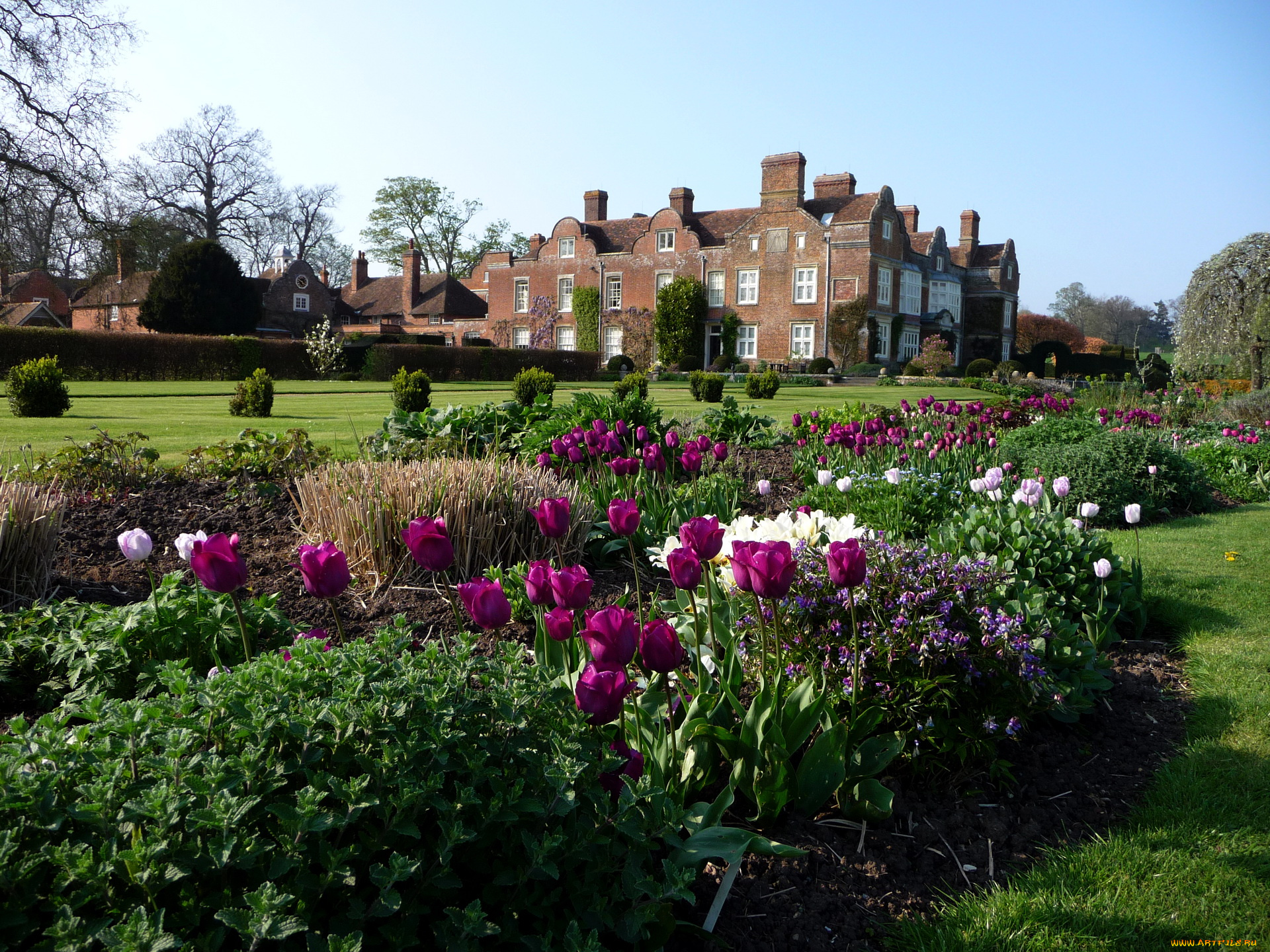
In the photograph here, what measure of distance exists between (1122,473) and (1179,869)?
17.4 ft

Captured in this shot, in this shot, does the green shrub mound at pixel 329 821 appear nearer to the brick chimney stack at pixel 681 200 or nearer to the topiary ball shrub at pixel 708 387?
the topiary ball shrub at pixel 708 387

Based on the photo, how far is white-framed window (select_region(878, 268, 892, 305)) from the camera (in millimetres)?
36781

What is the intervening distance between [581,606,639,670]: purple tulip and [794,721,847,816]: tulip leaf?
742mm

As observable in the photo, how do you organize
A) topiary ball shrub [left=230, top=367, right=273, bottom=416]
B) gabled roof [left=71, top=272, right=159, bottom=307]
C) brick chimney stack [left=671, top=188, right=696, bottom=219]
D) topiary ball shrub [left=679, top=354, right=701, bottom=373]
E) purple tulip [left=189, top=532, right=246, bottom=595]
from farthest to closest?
gabled roof [left=71, top=272, right=159, bottom=307]
brick chimney stack [left=671, top=188, right=696, bottom=219]
topiary ball shrub [left=679, top=354, right=701, bottom=373]
topiary ball shrub [left=230, top=367, right=273, bottom=416]
purple tulip [left=189, top=532, right=246, bottom=595]

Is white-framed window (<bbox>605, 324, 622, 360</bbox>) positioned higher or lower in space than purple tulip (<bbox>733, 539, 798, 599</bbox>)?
higher

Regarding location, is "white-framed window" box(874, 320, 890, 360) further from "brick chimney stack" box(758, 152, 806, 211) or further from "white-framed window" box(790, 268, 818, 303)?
"brick chimney stack" box(758, 152, 806, 211)

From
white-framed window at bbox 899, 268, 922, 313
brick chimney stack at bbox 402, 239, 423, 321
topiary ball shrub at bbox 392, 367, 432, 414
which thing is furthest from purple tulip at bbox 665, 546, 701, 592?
brick chimney stack at bbox 402, 239, 423, 321

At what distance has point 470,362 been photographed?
2906 centimetres

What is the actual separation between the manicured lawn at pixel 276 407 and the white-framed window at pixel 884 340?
9132mm

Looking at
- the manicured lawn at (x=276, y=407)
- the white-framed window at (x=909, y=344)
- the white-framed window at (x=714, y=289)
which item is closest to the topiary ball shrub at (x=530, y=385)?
the manicured lawn at (x=276, y=407)

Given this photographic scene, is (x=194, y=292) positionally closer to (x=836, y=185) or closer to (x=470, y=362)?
(x=470, y=362)

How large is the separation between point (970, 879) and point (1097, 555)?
2.11 m

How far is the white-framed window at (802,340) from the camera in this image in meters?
37.4

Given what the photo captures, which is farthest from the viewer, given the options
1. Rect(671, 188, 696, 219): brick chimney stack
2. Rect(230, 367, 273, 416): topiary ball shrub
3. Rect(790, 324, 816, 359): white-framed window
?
Rect(671, 188, 696, 219): brick chimney stack
